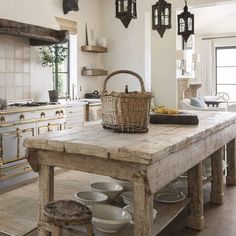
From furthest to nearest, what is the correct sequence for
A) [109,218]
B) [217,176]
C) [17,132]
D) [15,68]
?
[15,68]
[17,132]
[217,176]
[109,218]

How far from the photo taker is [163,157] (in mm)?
1733

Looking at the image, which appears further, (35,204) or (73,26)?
(73,26)

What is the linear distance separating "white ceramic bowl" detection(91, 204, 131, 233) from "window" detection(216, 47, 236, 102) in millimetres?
8701

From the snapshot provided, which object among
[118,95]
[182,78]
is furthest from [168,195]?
[182,78]

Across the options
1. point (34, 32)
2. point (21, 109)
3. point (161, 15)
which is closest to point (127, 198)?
point (161, 15)

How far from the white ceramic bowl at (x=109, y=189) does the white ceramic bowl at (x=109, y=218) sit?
24cm

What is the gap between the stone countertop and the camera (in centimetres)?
168

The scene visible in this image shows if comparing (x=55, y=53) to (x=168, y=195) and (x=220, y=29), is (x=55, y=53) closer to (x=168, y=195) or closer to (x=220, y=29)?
(x=168, y=195)

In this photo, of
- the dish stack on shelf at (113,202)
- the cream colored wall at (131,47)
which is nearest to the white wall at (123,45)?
the cream colored wall at (131,47)

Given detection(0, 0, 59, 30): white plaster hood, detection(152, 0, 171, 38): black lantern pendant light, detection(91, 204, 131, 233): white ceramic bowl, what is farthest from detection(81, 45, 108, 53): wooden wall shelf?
detection(91, 204, 131, 233): white ceramic bowl

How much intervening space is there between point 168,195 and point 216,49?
27.2 feet

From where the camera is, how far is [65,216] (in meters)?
1.74

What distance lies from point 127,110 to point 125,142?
0.29m

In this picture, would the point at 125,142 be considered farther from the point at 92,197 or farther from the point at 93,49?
the point at 93,49
